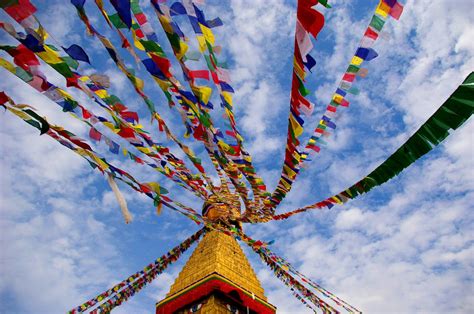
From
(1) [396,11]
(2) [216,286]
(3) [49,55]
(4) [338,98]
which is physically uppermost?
(4) [338,98]

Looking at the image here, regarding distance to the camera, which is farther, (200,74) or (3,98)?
(200,74)

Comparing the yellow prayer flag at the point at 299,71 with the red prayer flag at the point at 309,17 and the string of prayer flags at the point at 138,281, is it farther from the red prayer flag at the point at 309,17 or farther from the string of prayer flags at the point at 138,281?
the string of prayer flags at the point at 138,281

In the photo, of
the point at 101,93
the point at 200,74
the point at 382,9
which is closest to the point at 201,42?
the point at 200,74

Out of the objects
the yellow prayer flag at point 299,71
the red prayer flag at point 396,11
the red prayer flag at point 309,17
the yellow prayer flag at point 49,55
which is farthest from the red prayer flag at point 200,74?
the red prayer flag at point 396,11

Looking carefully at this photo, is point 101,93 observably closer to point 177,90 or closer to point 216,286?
point 177,90

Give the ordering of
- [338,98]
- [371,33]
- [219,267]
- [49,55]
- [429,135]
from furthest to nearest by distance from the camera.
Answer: [219,267] < [338,98] < [371,33] < [429,135] < [49,55]

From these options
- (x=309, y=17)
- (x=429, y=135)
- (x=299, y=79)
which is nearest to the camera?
(x=309, y=17)

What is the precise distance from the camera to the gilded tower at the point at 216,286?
360 inches

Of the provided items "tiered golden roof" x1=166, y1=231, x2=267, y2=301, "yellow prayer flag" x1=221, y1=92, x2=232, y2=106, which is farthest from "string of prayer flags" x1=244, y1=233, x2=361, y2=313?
"yellow prayer flag" x1=221, y1=92, x2=232, y2=106

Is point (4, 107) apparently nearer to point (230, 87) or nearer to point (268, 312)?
point (230, 87)

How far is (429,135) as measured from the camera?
4219 mm

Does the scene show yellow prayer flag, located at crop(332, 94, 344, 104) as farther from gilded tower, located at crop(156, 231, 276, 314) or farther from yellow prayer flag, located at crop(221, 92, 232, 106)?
gilded tower, located at crop(156, 231, 276, 314)

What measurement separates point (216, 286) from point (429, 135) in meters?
6.96

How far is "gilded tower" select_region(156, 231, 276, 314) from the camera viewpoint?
9.13 meters
